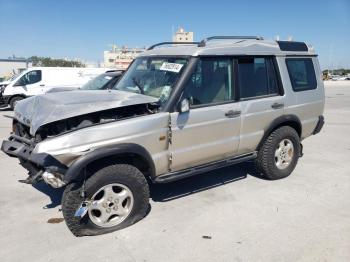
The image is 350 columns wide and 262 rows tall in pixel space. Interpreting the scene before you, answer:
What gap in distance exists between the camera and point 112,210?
378cm

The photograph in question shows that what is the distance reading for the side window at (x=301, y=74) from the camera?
17.6 ft

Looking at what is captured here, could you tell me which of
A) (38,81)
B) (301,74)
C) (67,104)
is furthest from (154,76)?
(38,81)

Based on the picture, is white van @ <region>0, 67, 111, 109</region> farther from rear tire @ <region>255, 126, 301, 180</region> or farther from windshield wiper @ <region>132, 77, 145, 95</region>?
rear tire @ <region>255, 126, 301, 180</region>

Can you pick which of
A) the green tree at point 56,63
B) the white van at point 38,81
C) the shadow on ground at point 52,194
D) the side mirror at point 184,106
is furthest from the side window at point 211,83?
the green tree at point 56,63

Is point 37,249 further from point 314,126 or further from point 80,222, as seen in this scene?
point 314,126

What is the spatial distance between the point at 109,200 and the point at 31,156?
89 centimetres

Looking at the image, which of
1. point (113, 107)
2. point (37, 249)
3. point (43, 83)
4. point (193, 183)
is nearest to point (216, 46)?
point (113, 107)

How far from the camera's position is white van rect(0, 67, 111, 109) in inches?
575

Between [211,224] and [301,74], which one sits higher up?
[301,74]

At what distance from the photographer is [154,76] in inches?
178

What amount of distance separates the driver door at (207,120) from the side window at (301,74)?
1.26 meters

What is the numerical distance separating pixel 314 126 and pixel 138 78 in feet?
10.1

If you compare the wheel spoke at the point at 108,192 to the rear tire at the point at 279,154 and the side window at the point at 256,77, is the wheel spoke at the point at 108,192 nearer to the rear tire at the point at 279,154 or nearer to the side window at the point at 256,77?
the side window at the point at 256,77

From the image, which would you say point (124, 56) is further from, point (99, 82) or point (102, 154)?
point (102, 154)
